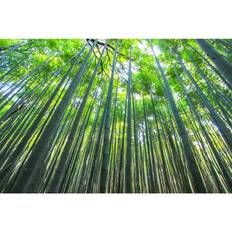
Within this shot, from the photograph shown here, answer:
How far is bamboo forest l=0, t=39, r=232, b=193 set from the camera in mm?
1322

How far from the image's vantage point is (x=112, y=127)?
194 centimetres

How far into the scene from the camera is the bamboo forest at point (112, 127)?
4.34 feet
